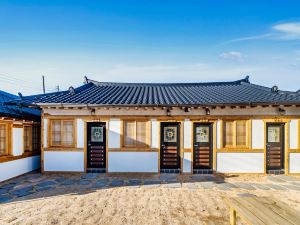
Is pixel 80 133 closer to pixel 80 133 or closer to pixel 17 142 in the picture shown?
pixel 80 133

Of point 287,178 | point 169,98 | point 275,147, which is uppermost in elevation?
point 169,98

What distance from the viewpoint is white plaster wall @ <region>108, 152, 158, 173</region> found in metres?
9.31

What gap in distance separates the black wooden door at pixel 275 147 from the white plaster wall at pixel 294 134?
0.36 meters

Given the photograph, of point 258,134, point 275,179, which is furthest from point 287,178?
point 258,134

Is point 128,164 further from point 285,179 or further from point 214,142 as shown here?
point 285,179

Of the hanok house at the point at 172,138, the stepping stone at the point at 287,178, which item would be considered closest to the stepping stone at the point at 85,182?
the hanok house at the point at 172,138

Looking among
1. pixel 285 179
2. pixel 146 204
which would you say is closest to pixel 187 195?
pixel 146 204

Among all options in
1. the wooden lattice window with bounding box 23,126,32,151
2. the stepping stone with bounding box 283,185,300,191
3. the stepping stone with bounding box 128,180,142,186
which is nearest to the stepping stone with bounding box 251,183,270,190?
the stepping stone with bounding box 283,185,300,191

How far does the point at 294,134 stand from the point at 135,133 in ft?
23.4

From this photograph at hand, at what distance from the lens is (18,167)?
8.92 metres

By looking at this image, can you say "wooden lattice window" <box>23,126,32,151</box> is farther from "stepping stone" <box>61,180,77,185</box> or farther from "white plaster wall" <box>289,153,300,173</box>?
"white plaster wall" <box>289,153,300,173</box>

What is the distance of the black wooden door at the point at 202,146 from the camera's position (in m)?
9.41

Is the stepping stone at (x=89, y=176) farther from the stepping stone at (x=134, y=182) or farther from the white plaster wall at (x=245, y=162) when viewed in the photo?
the white plaster wall at (x=245, y=162)

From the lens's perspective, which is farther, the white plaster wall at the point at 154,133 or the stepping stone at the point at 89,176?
the white plaster wall at the point at 154,133
